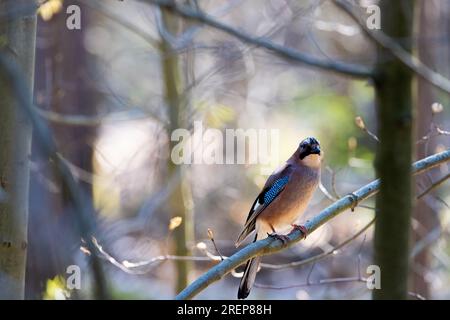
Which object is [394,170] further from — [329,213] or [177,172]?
[177,172]

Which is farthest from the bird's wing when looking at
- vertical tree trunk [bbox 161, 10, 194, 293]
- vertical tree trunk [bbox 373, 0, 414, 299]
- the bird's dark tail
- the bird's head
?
vertical tree trunk [bbox 373, 0, 414, 299]

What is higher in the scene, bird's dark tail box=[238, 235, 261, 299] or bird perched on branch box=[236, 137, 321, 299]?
bird perched on branch box=[236, 137, 321, 299]

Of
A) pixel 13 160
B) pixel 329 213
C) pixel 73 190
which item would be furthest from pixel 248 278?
pixel 73 190

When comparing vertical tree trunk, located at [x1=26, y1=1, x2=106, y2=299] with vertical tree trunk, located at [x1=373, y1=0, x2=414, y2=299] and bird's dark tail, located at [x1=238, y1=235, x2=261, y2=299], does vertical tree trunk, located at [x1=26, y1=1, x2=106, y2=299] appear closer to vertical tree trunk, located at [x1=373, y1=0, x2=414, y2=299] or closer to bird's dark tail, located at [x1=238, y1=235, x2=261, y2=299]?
bird's dark tail, located at [x1=238, y1=235, x2=261, y2=299]

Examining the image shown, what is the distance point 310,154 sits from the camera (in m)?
5.08

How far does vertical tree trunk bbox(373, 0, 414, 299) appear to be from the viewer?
8.64 feet

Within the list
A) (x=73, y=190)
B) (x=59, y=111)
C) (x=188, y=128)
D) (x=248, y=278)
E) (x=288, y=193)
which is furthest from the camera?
(x=59, y=111)

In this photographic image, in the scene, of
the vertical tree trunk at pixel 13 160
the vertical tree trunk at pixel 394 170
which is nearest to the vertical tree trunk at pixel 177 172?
the vertical tree trunk at pixel 13 160

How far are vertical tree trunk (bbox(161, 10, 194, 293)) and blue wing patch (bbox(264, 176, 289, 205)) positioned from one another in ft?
3.83

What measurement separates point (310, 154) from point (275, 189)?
0.35 metres

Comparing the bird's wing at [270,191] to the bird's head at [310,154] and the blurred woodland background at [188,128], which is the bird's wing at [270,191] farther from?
the blurred woodland background at [188,128]

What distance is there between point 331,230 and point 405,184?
19.0 ft
